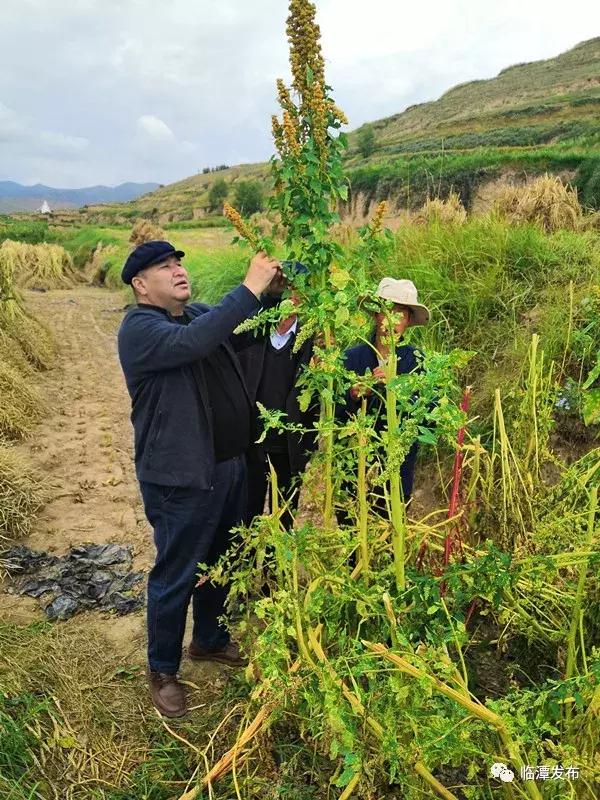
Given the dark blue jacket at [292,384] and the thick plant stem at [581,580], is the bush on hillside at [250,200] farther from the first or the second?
the thick plant stem at [581,580]

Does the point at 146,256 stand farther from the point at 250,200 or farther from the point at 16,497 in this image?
the point at 250,200

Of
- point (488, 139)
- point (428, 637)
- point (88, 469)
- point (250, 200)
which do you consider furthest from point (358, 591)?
point (488, 139)

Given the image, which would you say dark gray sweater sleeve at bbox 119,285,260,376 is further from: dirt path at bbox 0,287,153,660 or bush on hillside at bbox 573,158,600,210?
bush on hillside at bbox 573,158,600,210

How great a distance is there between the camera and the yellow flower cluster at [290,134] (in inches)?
58.0

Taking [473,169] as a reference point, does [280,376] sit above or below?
below

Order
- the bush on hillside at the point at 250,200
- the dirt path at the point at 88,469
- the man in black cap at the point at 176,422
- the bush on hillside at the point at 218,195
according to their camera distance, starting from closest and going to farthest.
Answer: the man in black cap at the point at 176,422 → the dirt path at the point at 88,469 → the bush on hillside at the point at 250,200 → the bush on hillside at the point at 218,195

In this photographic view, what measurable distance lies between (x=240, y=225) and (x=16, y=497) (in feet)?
10.3

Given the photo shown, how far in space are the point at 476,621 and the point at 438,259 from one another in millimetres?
3151

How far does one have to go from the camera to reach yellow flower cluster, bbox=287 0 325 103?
1473mm

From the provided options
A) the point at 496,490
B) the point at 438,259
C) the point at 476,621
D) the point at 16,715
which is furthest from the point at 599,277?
the point at 16,715

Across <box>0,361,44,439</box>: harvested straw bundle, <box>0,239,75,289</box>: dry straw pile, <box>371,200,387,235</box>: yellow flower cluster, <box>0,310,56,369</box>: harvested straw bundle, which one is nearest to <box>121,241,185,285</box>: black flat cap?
<box>371,200,387,235</box>: yellow flower cluster

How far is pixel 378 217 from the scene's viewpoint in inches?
59.7

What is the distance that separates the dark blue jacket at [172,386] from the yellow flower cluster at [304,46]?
0.71 meters

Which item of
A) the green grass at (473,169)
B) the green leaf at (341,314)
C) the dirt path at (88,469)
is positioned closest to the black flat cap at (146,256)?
the green leaf at (341,314)
